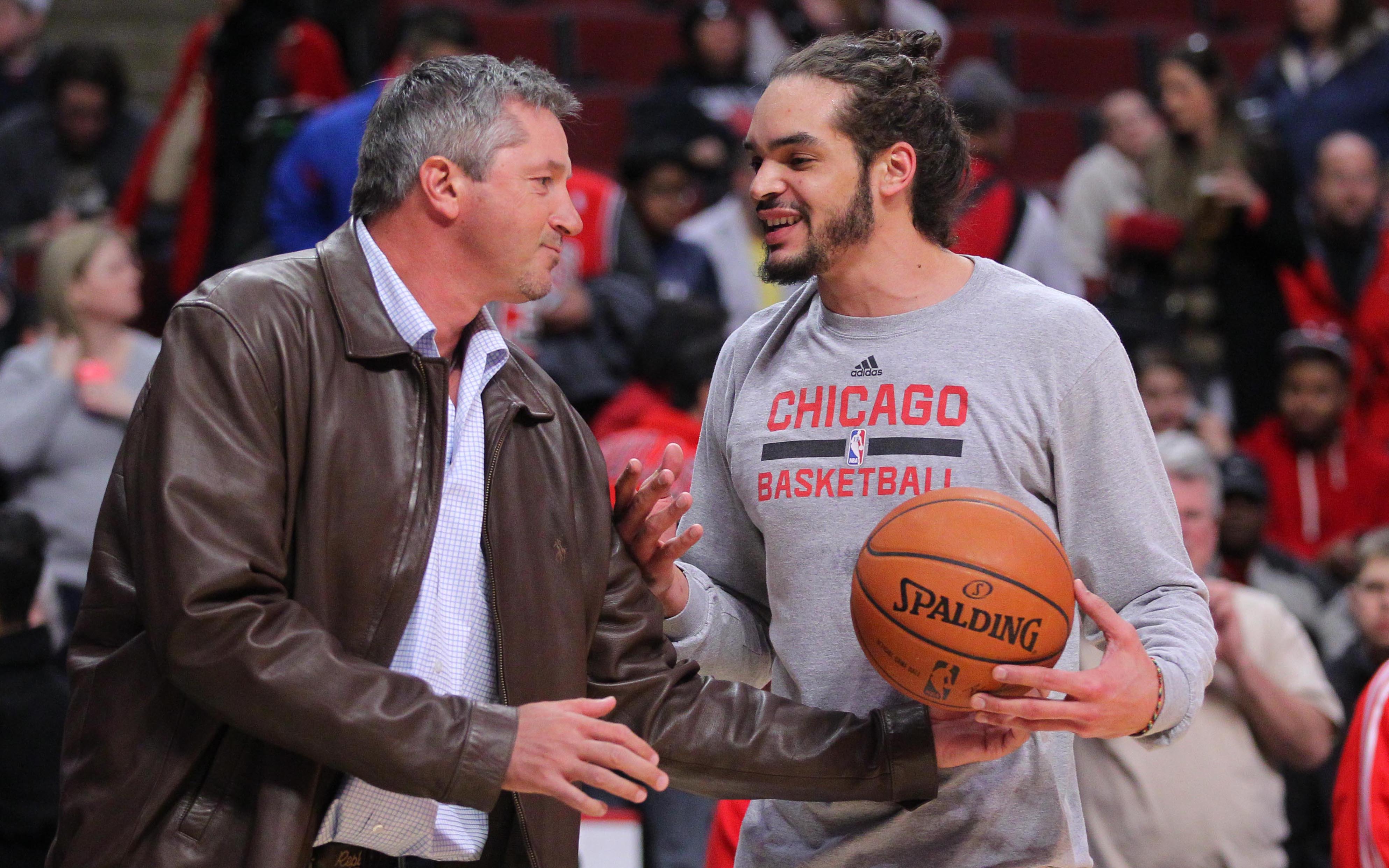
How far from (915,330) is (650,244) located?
4.19 meters

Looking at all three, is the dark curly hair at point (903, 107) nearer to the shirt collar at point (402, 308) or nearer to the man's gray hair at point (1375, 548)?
the shirt collar at point (402, 308)

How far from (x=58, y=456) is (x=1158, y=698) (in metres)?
4.15

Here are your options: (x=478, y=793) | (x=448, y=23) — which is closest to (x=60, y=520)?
(x=448, y=23)

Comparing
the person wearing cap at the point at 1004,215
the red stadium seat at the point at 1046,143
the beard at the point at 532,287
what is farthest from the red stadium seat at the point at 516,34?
the beard at the point at 532,287

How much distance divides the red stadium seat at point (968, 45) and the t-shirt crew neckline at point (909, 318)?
6.92 meters

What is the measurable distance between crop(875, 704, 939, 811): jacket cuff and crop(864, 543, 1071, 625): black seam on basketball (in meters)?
0.29

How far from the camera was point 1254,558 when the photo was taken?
18.3 feet

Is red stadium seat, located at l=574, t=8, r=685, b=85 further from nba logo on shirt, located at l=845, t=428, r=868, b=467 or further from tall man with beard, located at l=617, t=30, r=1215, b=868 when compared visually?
nba logo on shirt, located at l=845, t=428, r=868, b=467

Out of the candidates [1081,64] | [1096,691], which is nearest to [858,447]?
[1096,691]

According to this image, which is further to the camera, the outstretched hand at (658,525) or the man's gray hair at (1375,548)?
the man's gray hair at (1375,548)

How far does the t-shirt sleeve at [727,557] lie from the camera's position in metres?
2.99

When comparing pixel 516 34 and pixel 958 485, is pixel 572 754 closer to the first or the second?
pixel 958 485

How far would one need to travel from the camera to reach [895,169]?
9.58 ft

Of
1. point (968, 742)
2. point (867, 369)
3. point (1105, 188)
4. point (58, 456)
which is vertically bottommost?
point (58, 456)
